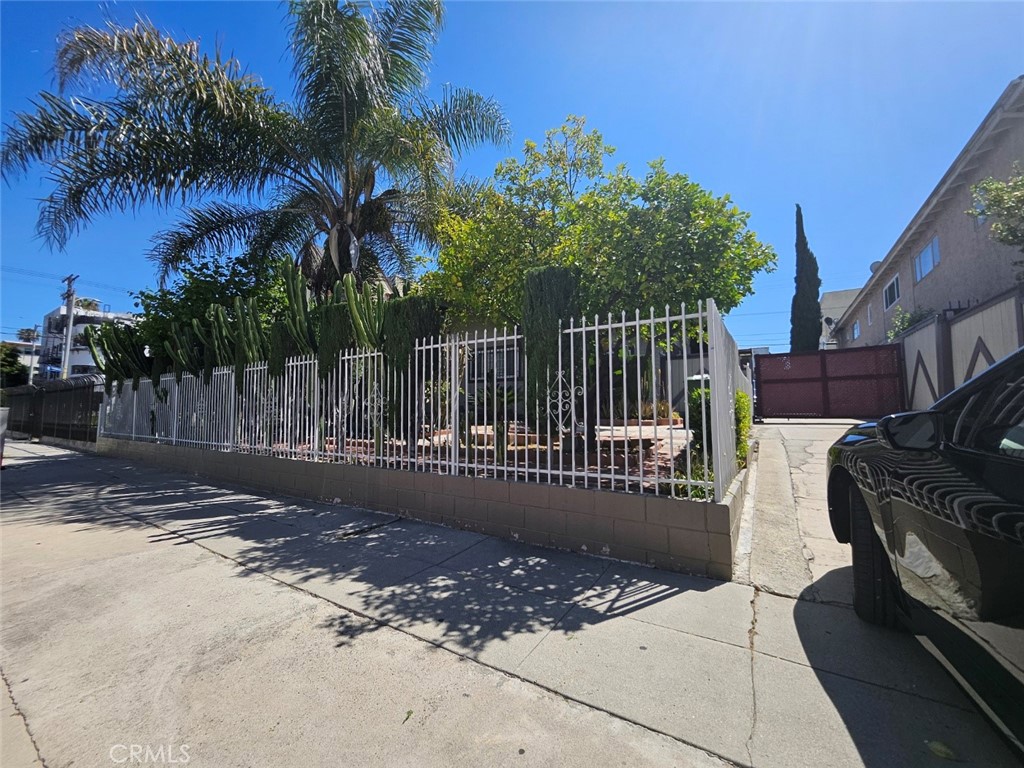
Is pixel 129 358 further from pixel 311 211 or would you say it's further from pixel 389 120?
pixel 389 120

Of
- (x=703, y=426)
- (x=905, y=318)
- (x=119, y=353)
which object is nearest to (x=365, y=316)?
(x=703, y=426)

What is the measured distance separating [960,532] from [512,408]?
4.63 metres

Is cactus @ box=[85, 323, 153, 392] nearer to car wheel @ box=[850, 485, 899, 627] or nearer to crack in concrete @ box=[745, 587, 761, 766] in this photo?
crack in concrete @ box=[745, 587, 761, 766]

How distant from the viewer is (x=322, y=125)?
9.48 meters

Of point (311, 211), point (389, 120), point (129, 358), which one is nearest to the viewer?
point (389, 120)

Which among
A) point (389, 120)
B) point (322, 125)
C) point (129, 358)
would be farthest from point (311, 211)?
point (129, 358)

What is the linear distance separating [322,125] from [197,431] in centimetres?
693

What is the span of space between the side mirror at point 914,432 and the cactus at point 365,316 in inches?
221

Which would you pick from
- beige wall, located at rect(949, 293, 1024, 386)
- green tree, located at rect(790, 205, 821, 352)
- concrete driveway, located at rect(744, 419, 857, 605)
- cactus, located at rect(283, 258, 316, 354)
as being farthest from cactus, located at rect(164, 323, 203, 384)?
green tree, located at rect(790, 205, 821, 352)

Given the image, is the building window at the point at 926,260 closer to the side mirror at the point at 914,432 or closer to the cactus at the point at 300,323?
the side mirror at the point at 914,432

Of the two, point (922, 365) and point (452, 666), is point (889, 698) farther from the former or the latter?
point (922, 365)

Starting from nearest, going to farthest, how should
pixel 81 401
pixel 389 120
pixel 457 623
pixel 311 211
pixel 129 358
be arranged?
1. pixel 457 623
2. pixel 389 120
3. pixel 311 211
4. pixel 129 358
5. pixel 81 401

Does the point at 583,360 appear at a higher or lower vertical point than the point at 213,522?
higher

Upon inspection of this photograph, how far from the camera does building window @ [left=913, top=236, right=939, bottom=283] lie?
537 inches
